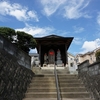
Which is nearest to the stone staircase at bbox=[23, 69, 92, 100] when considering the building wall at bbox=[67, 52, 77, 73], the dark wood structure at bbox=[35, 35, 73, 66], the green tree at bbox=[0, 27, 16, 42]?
the building wall at bbox=[67, 52, 77, 73]

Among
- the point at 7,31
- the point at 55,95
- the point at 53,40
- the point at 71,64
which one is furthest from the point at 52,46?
the point at 71,64

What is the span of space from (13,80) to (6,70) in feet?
1.88

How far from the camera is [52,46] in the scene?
13.4 metres

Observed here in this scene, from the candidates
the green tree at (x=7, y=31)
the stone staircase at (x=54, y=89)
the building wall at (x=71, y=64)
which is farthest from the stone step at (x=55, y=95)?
the green tree at (x=7, y=31)

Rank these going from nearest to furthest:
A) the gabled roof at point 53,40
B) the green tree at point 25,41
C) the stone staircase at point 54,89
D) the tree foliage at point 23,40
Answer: the stone staircase at point 54,89 → the gabled roof at point 53,40 → the tree foliage at point 23,40 → the green tree at point 25,41

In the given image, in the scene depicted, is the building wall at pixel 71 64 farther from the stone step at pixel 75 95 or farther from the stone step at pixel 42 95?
the stone step at pixel 42 95

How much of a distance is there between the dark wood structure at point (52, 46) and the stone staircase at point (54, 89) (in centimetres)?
663

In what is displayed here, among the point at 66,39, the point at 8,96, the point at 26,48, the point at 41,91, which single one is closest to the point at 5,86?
the point at 8,96

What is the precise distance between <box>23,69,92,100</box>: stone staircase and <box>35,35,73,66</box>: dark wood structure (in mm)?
6627

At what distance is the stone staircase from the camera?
4535 mm

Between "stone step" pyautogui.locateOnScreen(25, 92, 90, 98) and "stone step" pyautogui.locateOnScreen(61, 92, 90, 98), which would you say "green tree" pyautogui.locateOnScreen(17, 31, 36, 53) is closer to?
"stone step" pyautogui.locateOnScreen(25, 92, 90, 98)

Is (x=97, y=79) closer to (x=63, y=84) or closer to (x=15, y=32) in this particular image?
(x=63, y=84)

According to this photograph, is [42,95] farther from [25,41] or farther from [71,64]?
[71,64]

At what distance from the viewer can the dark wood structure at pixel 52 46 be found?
12516 mm
